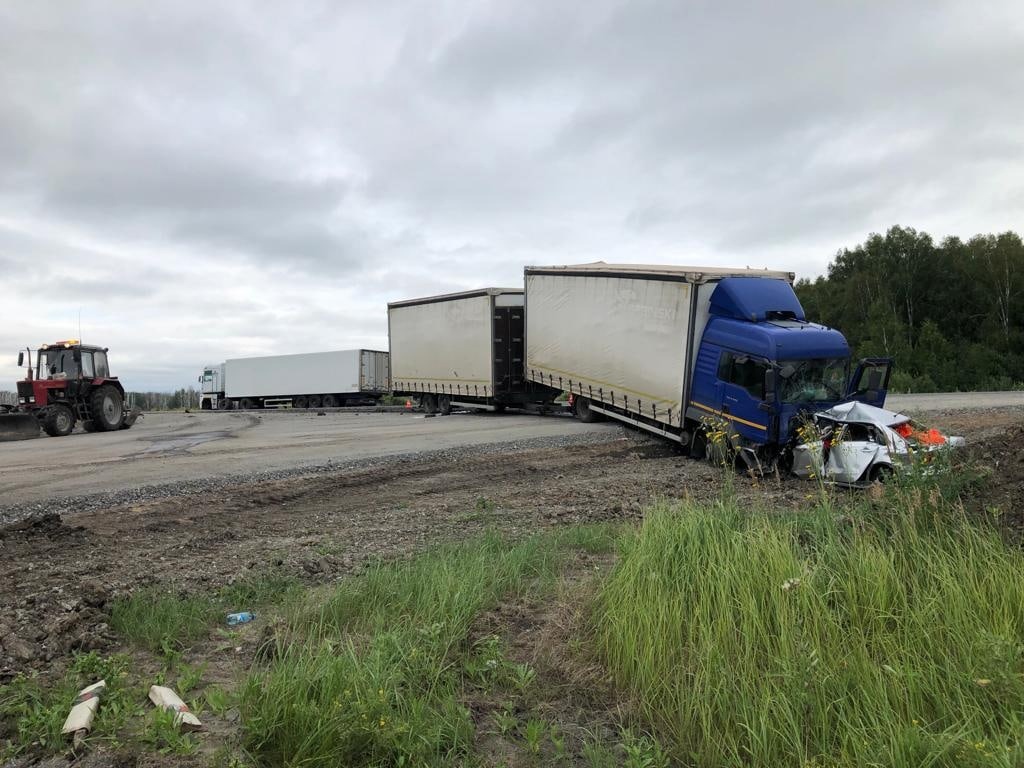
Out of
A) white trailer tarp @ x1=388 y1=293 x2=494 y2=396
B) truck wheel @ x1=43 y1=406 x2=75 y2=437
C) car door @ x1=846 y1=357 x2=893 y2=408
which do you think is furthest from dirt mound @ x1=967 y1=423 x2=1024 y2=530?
truck wheel @ x1=43 y1=406 x2=75 y2=437

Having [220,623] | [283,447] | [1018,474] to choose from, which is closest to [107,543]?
[220,623]

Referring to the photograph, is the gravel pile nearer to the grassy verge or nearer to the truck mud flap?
the grassy verge

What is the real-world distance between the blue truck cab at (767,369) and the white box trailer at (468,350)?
11638mm

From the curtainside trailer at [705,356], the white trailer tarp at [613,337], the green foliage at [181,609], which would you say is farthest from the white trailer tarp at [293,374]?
the green foliage at [181,609]

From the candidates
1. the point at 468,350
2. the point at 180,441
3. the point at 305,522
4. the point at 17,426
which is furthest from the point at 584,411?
the point at 17,426

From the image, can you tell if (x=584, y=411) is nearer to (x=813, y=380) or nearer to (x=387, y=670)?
(x=813, y=380)

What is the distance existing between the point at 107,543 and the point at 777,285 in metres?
12.3

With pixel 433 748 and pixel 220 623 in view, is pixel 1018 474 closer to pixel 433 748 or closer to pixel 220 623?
pixel 433 748

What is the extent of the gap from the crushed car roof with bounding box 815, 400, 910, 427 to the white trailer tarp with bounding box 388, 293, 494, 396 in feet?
49.6

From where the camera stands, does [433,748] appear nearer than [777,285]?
Yes

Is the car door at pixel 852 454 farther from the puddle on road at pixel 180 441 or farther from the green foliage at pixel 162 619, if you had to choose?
the puddle on road at pixel 180 441

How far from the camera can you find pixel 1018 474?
5.25m

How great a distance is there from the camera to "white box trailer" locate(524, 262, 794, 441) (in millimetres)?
14492

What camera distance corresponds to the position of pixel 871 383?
42.4 feet
